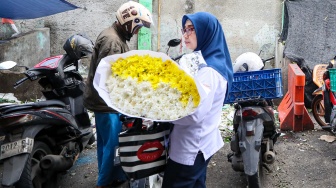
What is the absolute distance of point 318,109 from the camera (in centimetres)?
660

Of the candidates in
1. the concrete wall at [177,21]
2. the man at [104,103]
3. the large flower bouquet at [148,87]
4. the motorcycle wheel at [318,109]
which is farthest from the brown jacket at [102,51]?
the concrete wall at [177,21]

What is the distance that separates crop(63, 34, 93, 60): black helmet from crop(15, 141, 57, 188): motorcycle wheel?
1.15 meters

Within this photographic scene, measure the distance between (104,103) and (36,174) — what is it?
951 mm

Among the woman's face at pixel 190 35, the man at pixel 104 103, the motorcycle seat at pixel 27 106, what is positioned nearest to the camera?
the woman's face at pixel 190 35

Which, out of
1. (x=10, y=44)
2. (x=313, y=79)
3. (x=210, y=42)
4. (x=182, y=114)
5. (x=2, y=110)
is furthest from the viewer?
(x=10, y=44)

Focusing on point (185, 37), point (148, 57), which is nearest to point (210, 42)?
point (185, 37)

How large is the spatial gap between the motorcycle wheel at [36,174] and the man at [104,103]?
1.77ft

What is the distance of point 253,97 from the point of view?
165 inches

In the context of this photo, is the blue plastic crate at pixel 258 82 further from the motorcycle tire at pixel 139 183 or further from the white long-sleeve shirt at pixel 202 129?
the white long-sleeve shirt at pixel 202 129

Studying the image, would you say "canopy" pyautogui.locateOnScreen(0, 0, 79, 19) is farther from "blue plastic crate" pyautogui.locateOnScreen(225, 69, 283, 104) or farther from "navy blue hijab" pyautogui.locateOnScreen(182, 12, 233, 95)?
"navy blue hijab" pyautogui.locateOnScreen(182, 12, 233, 95)

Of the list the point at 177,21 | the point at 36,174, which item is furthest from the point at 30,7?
the point at 177,21

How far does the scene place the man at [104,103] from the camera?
3.83 m

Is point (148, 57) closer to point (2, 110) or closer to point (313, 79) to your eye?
point (2, 110)

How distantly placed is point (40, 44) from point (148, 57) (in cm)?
682
